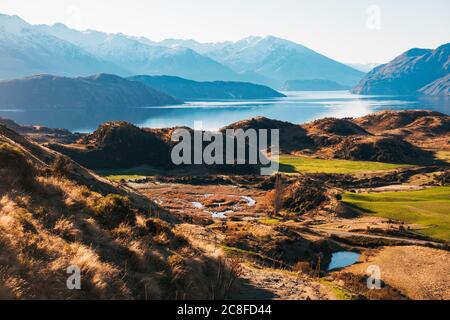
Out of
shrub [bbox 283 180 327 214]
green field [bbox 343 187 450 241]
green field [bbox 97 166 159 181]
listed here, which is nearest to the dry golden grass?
green field [bbox 343 187 450 241]

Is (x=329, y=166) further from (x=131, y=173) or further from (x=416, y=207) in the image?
(x=416, y=207)

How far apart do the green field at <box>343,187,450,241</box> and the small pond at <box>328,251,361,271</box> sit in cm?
1354

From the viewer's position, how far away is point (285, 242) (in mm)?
48969

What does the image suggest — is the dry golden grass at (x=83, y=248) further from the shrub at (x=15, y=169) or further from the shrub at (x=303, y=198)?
the shrub at (x=303, y=198)

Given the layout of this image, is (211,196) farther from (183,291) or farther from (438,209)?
(183,291)

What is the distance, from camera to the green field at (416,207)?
200 feet

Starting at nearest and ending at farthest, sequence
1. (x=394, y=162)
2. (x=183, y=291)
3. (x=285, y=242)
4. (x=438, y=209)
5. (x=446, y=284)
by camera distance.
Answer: (x=183, y=291)
(x=446, y=284)
(x=285, y=242)
(x=438, y=209)
(x=394, y=162)

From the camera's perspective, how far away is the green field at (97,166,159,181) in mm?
111206

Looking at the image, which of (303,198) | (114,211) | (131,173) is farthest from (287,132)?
(114,211)

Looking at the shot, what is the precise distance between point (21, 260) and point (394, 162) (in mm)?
133905

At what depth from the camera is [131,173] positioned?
385ft

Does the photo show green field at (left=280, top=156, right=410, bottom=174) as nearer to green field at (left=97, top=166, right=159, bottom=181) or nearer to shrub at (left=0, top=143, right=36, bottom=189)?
green field at (left=97, top=166, right=159, bottom=181)

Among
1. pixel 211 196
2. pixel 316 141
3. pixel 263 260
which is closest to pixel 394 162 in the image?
pixel 316 141

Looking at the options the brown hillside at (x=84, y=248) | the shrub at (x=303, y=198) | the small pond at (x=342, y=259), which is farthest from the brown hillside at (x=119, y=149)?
the brown hillside at (x=84, y=248)
